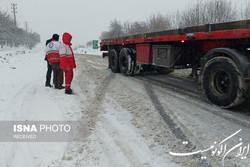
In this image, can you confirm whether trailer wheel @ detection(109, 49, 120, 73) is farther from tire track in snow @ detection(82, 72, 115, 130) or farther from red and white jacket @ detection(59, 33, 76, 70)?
red and white jacket @ detection(59, 33, 76, 70)

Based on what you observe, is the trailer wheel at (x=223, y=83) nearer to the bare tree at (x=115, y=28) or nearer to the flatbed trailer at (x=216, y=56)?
the flatbed trailer at (x=216, y=56)

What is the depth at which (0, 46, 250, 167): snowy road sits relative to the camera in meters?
2.51

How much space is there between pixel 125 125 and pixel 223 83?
2.38 meters

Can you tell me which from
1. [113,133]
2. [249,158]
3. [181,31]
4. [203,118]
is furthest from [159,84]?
[249,158]

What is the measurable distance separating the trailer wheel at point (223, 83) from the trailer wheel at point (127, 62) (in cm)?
417

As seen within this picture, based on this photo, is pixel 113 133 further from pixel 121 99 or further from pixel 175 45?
pixel 175 45

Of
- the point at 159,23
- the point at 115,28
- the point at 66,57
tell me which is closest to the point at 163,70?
the point at 66,57

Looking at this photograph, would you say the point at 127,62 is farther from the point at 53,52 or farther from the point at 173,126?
the point at 173,126

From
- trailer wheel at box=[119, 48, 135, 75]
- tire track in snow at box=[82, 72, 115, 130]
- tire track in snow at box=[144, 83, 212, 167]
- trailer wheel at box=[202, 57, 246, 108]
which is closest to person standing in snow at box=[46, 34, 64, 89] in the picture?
tire track in snow at box=[82, 72, 115, 130]

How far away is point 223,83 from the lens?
14.3 ft

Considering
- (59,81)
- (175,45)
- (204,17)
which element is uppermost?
(204,17)

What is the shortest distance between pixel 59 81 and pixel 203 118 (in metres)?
4.02

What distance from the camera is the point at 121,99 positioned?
16.6ft

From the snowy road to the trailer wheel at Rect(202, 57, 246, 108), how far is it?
0.23m
